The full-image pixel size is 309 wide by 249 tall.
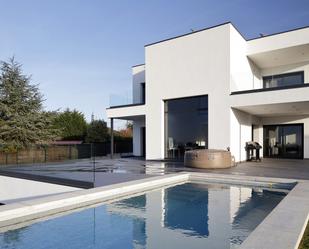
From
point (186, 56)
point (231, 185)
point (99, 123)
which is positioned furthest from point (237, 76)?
point (99, 123)

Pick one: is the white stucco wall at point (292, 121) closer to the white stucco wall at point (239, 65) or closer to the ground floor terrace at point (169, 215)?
the white stucco wall at point (239, 65)

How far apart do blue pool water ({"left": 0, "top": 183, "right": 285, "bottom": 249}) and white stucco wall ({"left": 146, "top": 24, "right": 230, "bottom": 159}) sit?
8263 mm

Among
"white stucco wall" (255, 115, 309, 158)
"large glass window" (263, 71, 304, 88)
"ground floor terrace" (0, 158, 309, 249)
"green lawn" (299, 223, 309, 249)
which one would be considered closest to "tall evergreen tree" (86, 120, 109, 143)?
"white stucco wall" (255, 115, 309, 158)

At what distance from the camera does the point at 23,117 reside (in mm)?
25219

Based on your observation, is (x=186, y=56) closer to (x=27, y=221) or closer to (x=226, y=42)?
(x=226, y=42)

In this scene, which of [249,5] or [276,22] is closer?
[249,5]

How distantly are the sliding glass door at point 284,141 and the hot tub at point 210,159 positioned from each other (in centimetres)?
796

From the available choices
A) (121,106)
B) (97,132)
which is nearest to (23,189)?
(121,106)

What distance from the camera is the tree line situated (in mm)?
24656

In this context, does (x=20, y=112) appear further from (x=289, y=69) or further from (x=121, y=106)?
(x=289, y=69)

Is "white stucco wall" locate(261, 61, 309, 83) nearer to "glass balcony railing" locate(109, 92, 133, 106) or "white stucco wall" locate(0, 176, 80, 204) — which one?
"glass balcony railing" locate(109, 92, 133, 106)

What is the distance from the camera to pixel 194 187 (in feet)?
35.0

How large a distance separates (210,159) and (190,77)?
230 inches

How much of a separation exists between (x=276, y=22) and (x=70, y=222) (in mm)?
20974
